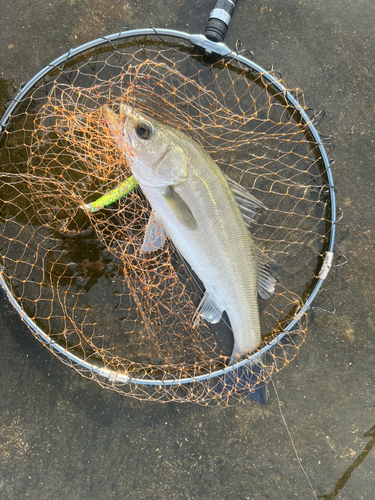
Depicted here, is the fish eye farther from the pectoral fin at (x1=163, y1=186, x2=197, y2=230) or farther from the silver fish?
the pectoral fin at (x1=163, y1=186, x2=197, y2=230)

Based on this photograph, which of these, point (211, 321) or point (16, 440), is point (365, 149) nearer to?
point (211, 321)

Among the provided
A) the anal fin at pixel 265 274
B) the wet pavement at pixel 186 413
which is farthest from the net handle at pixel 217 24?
the anal fin at pixel 265 274

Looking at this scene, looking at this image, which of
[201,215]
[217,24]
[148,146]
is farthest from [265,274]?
[217,24]

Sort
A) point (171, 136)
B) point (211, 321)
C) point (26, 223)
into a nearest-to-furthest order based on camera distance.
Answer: point (171, 136), point (211, 321), point (26, 223)

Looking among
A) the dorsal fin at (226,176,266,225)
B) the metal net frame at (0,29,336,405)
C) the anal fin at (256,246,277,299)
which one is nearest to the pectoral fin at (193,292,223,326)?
the metal net frame at (0,29,336,405)

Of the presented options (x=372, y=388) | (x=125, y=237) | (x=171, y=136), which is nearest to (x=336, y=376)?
(x=372, y=388)
